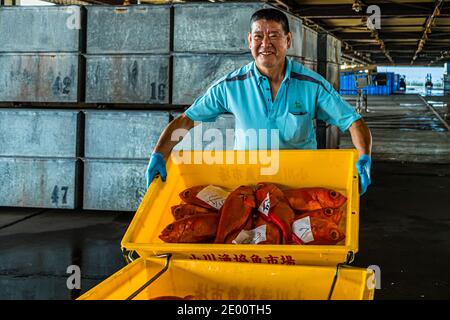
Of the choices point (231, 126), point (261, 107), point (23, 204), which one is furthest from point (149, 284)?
point (23, 204)

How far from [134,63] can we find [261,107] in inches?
139

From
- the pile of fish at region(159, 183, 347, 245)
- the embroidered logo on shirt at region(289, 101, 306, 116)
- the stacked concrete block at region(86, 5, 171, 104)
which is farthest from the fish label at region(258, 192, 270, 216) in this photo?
the stacked concrete block at region(86, 5, 171, 104)

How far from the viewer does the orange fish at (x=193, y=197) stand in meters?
2.66

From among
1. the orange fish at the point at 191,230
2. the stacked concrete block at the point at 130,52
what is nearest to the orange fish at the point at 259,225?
the orange fish at the point at 191,230

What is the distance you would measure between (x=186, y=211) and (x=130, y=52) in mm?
4003

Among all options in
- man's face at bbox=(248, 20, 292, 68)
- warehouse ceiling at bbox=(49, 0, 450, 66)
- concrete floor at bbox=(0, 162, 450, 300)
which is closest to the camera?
man's face at bbox=(248, 20, 292, 68)

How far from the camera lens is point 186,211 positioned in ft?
8.66

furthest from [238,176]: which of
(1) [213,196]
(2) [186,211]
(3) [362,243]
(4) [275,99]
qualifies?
(3) [362,243]

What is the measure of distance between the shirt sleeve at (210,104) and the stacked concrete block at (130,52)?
10.1ft

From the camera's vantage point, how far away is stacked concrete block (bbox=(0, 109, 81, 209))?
6.42m

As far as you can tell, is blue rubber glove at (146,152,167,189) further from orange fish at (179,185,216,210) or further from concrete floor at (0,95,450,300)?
concrete floor at (0,95,450,300)

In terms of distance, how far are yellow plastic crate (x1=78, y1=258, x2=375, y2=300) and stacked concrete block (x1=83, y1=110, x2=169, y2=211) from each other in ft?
13.0

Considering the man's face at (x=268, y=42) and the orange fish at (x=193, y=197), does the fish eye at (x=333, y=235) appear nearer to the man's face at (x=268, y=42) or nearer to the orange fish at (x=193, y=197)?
the orange fish at (x=193, y=197)
